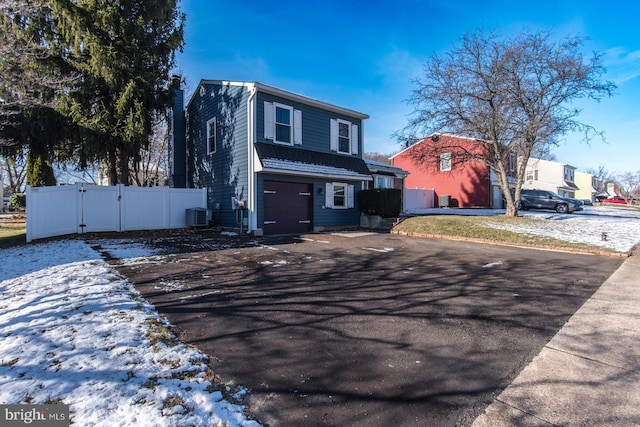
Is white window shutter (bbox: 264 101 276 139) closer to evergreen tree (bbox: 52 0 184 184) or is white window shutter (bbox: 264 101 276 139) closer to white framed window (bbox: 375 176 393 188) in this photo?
evergreen tree (bbox: 52 0 184 184)

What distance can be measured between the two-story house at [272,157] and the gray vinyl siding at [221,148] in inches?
1.5

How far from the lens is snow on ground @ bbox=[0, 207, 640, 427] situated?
7.07 feet

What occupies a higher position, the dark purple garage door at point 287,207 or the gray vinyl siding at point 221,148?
the gray vinyl siding at point 221,148

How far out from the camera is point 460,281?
19.0ft

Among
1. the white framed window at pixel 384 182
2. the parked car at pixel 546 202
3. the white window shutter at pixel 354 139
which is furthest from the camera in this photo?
the parked car at pixel 546 202

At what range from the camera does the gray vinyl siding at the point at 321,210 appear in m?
12.0

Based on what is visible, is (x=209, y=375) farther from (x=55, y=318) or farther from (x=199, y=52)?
(x=199, y=52)

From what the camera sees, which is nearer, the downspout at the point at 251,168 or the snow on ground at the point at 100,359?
the snow on ground at the point at 100,359

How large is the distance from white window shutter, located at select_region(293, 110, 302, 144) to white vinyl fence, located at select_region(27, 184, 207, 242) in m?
4.56

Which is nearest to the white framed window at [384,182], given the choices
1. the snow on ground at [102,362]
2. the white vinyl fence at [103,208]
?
the white vinyl fence at [103,208]

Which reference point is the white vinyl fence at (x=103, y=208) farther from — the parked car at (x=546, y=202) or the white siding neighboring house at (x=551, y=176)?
the white siding neighboring house at (x=551, y=176)

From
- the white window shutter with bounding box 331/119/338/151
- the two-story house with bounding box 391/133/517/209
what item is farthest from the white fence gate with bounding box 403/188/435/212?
the white window shutter with bounding box 331/119/338/151

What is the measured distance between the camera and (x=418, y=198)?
26.0 meters

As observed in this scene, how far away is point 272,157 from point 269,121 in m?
1.44
